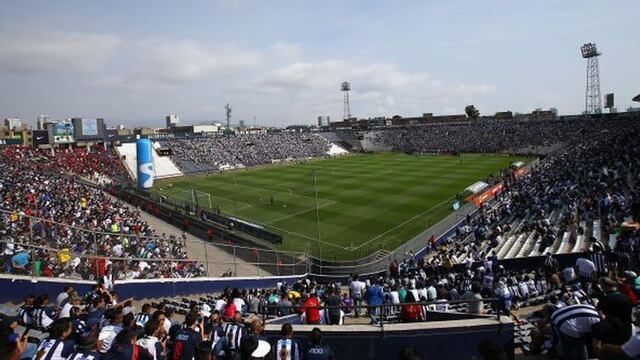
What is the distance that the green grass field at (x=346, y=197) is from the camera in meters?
31.7

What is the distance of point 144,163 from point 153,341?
143ft

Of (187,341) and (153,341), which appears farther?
(187,341)

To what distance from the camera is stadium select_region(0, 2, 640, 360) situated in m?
6.47

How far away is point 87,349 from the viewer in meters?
5.16

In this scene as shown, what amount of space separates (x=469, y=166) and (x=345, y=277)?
4376 centimetres

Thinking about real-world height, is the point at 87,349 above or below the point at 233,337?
above

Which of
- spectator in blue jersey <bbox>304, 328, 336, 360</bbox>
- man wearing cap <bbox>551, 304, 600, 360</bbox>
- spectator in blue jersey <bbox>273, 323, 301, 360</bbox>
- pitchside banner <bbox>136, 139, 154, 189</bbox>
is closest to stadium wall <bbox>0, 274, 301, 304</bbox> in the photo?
spectator in blue jersey <bbox>273, 323, 301, 360</bbox>

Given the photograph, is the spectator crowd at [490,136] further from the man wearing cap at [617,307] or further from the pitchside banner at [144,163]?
the man wearing cap at [617,307]

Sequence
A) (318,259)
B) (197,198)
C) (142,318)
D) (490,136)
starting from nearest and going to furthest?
1. (142,318)
2. (318,259)
3. (197,198)
4. (490,136)

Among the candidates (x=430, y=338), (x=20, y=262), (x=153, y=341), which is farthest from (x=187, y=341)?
(x=20, y=262)

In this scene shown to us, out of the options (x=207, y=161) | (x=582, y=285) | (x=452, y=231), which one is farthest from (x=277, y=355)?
(x=207, y=161)

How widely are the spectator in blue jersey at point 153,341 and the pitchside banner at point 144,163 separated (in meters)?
42.9

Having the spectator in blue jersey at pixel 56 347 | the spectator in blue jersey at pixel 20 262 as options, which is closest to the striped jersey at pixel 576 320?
the spectator in blue jersey at pixel 56 347

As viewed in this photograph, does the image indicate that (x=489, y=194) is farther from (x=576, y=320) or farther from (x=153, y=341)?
(x=153, y=341)
